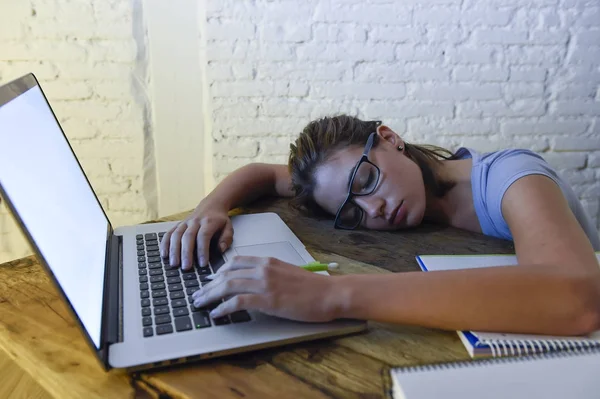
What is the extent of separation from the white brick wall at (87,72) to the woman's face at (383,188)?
1.05 m

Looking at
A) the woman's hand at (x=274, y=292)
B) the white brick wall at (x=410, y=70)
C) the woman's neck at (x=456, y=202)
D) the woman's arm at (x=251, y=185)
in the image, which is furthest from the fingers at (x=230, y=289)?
the white brick wall at (x=410, y=70)

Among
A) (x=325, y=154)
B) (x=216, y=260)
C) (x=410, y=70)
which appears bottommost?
(x=216, y=260)

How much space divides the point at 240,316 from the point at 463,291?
260 mm

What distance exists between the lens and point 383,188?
103 centimetres

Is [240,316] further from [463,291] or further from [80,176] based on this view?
[80,176]

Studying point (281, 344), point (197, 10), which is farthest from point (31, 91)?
point (197, 10)

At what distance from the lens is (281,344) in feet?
1.91

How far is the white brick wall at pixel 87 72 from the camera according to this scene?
5.75ft

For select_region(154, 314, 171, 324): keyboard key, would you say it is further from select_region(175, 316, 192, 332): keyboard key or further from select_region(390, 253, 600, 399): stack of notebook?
select_region(390, 253, 600, 399): stack of notebook

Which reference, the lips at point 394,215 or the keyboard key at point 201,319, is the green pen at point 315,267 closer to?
the keyboard key at point 201,319

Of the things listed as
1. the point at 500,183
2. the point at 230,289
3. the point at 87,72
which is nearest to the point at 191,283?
the point at 230,289

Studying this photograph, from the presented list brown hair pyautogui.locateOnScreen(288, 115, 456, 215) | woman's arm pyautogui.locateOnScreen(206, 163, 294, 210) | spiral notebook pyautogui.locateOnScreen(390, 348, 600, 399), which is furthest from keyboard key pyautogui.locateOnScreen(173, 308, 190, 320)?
brown hair pyautogui.locateOnScreen(288, 115, 456, 215)

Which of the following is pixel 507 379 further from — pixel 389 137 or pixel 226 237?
pixel 389 137

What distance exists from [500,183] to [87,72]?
148 centimetres
